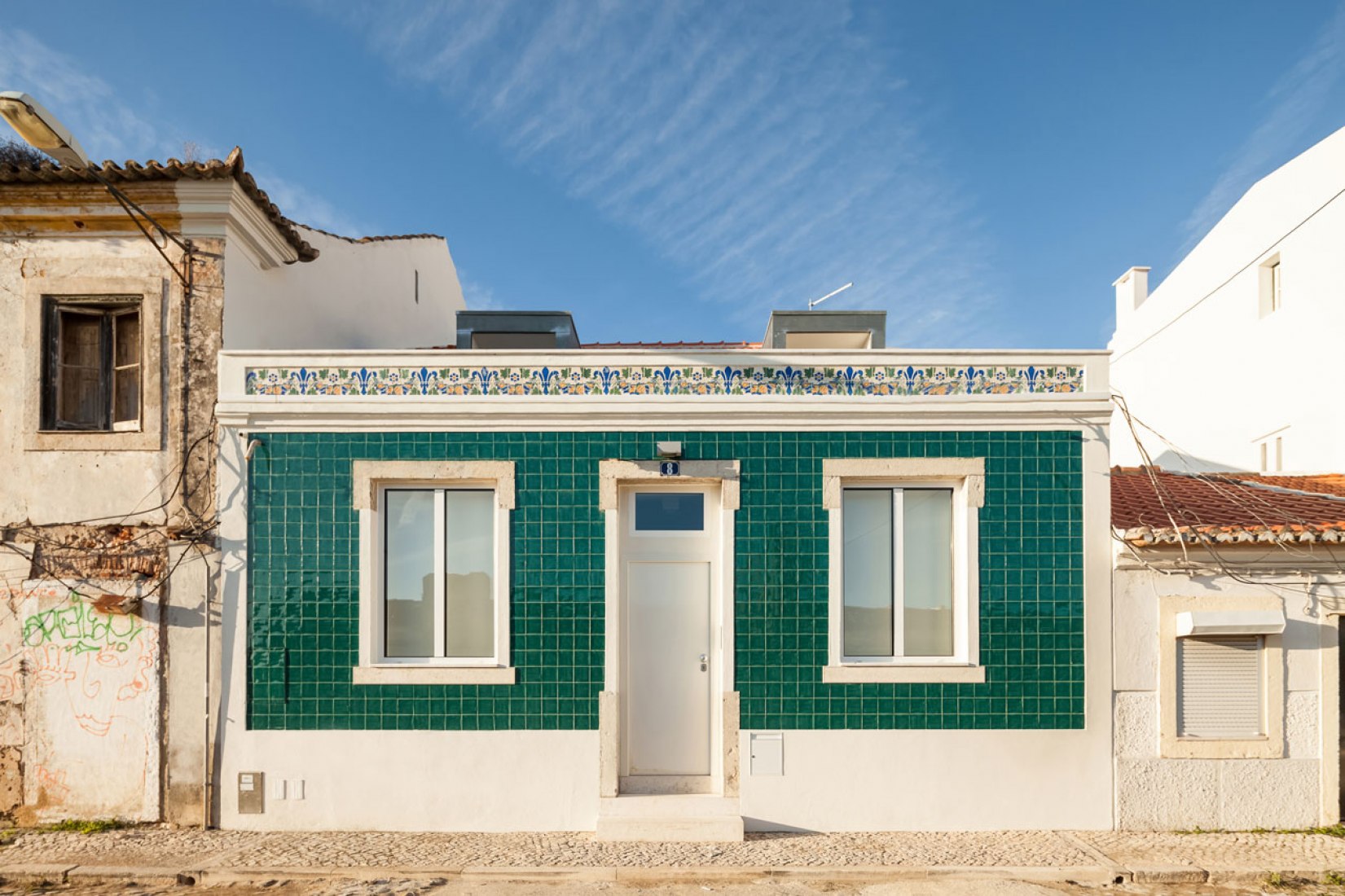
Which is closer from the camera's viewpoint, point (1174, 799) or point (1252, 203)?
point (1174, 799)

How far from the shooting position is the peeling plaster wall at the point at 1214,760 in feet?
21.3

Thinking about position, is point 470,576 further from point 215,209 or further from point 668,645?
point 215,209

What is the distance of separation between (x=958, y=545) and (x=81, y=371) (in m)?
7.98

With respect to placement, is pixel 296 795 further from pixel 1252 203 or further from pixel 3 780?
pixel 1252 203

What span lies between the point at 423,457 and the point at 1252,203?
1300cm

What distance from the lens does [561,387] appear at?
6738 mm

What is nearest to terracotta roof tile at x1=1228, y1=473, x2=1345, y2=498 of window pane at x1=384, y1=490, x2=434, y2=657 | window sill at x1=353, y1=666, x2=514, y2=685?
window sill at x1=353, y1=666, x2=514, y2=685

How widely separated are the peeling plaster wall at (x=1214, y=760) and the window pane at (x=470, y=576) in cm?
542

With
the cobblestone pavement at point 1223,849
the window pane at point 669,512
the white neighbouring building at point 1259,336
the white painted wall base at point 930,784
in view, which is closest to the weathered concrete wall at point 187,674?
the window pane at point 669,512

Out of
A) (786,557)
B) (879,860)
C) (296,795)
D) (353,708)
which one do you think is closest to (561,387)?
(786,557)

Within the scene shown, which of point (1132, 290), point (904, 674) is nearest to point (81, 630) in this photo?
point (904, 674)

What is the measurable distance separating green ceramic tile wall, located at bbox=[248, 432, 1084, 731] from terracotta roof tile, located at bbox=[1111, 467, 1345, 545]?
0.72 meters

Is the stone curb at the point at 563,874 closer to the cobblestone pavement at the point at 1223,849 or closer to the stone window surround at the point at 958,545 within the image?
the cobblestone pavement at the point at 1223,849

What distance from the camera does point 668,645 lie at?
685 cm
